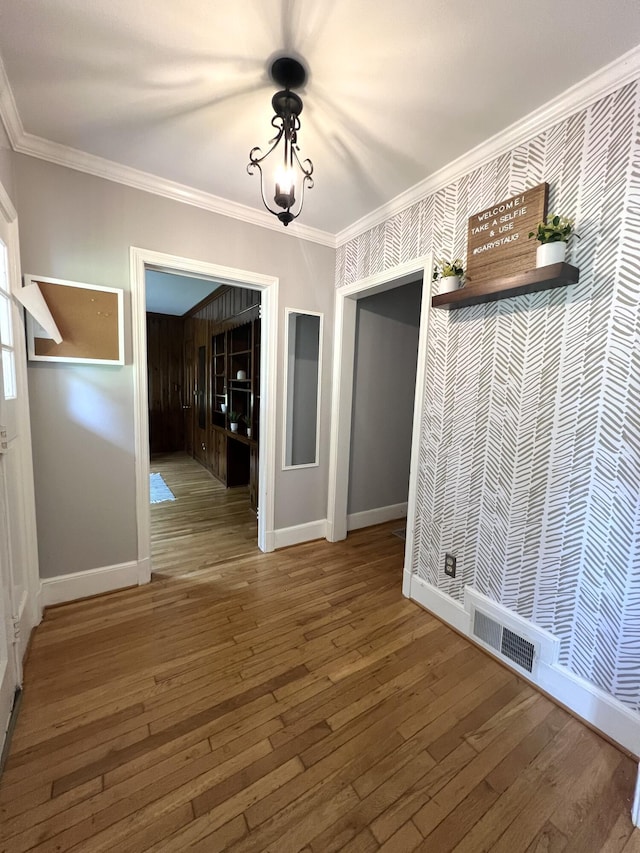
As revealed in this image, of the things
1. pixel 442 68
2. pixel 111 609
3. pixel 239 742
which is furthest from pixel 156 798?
pixel 442 68

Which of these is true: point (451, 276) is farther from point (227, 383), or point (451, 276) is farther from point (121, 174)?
point (227, 383)

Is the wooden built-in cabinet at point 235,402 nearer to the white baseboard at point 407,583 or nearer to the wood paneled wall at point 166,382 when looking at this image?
the wood paneled wall at point 166,382

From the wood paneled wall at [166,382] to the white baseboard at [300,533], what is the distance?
4.52 m

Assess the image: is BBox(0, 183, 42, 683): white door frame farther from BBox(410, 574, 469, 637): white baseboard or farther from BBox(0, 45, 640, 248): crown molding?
BBox(410, 574, 469, 637): white baseboard

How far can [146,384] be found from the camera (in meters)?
2.28

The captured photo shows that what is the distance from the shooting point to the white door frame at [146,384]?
218 centimetres

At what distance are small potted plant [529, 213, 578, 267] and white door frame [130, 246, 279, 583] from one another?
1787 millimetres

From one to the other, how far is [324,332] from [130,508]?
202cm

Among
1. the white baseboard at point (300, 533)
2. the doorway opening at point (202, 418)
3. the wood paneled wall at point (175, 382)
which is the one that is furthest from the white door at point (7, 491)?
the wood paneled wall at point (175, 382)

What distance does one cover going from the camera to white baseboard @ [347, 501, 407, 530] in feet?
11.0

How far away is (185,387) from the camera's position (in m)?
6.64

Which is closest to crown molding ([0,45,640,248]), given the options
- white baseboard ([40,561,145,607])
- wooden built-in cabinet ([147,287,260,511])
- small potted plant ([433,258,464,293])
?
small potted plant ([433,258,464,293])

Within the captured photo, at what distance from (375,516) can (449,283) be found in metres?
2.38

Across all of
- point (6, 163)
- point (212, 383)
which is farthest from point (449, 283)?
point (212, 383)
